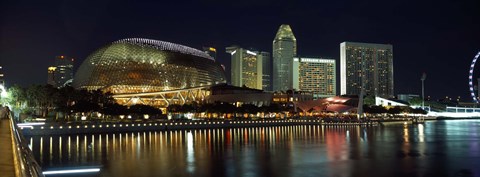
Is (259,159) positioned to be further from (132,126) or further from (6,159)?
(132,126)

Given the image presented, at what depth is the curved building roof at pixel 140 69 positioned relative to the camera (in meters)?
112

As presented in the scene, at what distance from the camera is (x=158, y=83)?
375ft

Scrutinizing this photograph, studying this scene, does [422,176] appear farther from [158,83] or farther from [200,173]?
[158,83]

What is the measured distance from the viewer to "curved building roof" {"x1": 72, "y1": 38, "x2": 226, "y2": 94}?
112062mm

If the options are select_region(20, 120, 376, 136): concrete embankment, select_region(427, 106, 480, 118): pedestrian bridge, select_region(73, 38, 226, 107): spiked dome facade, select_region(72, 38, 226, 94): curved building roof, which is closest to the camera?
select_region(20, 120, 376, 136): concrete embankment

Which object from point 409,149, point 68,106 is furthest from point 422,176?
point 68,106

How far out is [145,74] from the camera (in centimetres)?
11419

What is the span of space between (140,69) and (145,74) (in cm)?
213

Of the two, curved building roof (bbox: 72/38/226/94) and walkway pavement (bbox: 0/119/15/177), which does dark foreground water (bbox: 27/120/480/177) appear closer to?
walkway pavement (bbox: 0/119/15/177)

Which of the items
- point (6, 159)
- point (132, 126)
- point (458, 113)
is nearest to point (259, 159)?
point (6, 159)

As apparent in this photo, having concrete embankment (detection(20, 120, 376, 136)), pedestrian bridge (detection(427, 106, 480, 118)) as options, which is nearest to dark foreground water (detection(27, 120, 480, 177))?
concrete embankment (detection(20, 120, 376, 136))

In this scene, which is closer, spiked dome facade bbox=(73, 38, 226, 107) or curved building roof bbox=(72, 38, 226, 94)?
spiked dome facade bbox=(73, 38, 226, 107)

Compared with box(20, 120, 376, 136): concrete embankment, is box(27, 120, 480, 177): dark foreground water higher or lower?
lower

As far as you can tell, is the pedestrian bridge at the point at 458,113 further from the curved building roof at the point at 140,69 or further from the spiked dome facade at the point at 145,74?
the spiked dome facade at the point at 145,74
